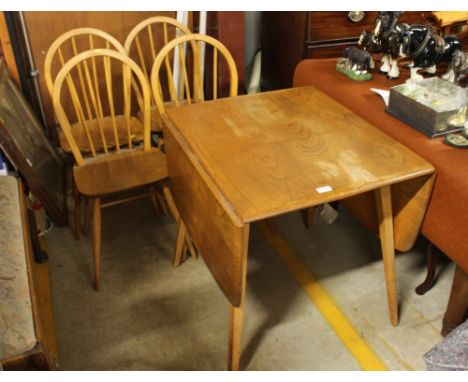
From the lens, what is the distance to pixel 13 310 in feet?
4.03

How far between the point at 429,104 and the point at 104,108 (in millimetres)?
1911

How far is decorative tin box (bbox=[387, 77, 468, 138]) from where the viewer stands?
1.48m

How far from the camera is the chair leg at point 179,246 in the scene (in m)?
1.91

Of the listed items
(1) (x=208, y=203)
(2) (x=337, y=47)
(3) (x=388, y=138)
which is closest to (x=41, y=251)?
(1) (x=208, y=203)

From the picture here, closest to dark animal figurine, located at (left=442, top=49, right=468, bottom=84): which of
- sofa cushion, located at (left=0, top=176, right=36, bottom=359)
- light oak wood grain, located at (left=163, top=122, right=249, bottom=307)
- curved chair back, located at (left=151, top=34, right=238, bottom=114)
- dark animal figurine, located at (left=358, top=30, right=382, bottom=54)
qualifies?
dark animal figurine, located at (left=358, top=30, right=382, bottom=54)

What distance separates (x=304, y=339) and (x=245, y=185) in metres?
0.74

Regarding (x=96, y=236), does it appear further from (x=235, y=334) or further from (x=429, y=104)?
(x=429, y=104)

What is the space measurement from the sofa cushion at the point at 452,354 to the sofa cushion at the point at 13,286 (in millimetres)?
1004

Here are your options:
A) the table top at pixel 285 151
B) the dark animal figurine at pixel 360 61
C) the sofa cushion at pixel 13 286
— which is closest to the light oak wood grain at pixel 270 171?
the table top at pixel 285 151

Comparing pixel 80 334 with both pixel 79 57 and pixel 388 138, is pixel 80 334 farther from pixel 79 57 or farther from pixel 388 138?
pixel 388 138

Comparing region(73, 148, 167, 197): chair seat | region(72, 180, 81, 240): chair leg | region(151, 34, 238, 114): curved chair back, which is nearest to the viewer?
region(73, 148, 167, 197): chair seat

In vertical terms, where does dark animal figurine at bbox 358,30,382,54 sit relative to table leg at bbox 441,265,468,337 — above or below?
above

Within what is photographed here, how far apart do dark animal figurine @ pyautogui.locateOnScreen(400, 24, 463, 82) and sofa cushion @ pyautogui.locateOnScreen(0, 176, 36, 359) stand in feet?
4.98

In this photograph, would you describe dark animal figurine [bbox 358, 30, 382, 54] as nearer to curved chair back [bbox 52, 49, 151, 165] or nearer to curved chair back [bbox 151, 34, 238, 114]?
curved chair back [bbox 151, 34, 238, 114]
